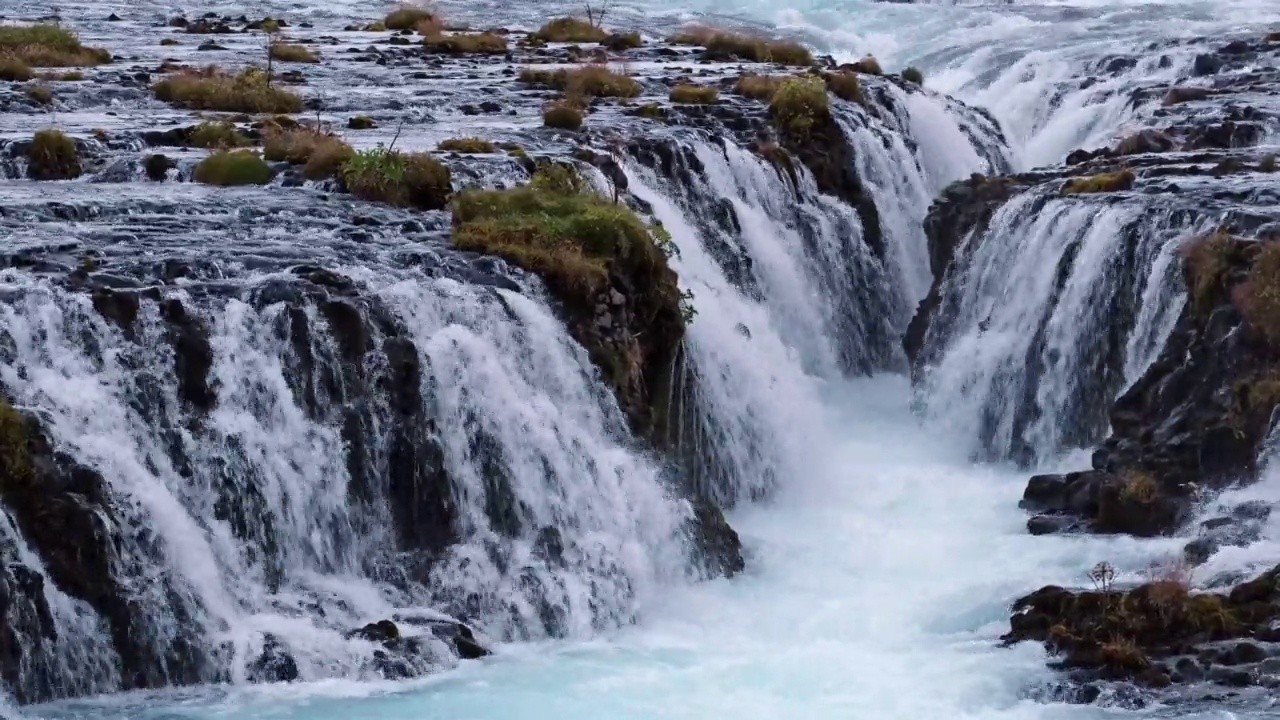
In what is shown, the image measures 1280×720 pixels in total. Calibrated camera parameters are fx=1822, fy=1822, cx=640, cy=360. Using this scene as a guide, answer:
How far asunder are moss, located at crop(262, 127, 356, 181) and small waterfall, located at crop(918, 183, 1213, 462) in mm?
9215

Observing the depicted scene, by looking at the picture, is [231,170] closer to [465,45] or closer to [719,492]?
[719,492]

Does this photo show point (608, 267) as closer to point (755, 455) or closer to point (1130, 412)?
point (755, 455)

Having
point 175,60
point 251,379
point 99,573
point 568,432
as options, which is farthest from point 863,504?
point 175,60

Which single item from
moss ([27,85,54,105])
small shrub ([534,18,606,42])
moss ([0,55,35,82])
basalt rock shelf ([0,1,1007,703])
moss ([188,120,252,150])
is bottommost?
basalt rock shelf ([0,1,1007,703])

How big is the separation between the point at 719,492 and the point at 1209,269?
6.70 meters

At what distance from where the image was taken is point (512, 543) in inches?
735

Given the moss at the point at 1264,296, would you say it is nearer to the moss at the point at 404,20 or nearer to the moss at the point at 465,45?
the moss at the point at 465,45

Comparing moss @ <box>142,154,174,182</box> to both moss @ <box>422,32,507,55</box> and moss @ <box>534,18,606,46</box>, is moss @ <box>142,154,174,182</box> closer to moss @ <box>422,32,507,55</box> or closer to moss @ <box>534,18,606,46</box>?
moss @ <box>422,32,507,55</box>

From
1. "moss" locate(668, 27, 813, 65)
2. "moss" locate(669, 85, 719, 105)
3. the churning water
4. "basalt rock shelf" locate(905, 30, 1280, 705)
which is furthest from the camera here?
"moss" locate(668, 27, 813, 65)

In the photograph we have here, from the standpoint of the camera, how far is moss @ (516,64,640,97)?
113ft

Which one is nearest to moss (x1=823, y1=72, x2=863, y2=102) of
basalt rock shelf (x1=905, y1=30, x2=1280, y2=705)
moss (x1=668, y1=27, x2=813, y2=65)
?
basalt rock shelf (x1=905, y1=30, x2=1280, y2=705)

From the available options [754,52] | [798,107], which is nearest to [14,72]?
[798,107]

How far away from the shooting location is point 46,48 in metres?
36.7

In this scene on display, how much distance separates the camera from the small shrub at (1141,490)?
20.5m
